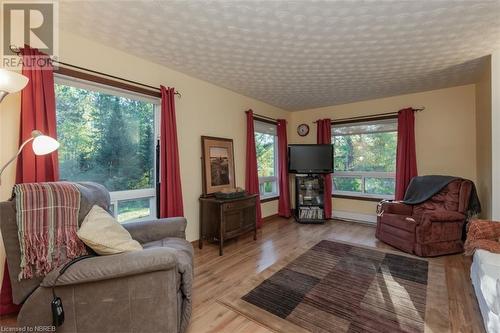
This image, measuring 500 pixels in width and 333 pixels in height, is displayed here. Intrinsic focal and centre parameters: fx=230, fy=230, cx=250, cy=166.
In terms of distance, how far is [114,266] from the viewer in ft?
4.43

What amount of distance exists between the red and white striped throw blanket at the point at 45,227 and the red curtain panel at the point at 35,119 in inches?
17.6

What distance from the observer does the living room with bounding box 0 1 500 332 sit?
1.77 metres

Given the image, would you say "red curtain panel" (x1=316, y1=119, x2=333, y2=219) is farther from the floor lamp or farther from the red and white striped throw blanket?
the floor lamp

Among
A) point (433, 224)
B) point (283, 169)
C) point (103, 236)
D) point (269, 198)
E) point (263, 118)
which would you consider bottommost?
point (433, 224)

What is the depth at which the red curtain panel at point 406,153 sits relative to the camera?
3.91 m

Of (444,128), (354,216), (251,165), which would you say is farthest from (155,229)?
(444,128)

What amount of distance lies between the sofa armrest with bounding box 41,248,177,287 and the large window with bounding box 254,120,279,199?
131 inches

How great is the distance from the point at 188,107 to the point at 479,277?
3444 millimetres

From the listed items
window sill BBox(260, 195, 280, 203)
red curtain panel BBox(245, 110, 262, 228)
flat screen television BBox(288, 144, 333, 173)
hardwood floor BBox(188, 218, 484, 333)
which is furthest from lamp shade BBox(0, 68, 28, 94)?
flat screen television BBox(288, 144, 333, 173)

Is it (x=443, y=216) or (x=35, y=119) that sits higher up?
(x=35, y=119)

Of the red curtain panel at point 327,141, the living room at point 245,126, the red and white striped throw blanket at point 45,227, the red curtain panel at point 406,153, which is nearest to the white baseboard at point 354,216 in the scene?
the living room at point 245,126

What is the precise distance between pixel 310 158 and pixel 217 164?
2.01 metres

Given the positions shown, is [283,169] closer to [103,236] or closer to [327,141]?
[327,141]

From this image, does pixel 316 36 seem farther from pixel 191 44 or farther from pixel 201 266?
pixel 201 266
